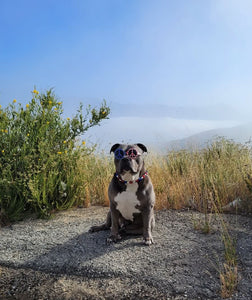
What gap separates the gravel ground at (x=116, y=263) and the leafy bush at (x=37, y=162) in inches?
24.7

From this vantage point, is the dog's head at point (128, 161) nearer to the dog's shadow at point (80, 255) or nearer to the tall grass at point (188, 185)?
the dog's shadow at point (80, 255)

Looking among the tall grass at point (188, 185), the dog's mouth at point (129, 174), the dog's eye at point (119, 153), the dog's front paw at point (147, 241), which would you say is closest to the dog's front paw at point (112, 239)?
the dog's front paw at point (147, 241)

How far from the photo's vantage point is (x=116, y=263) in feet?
11.5

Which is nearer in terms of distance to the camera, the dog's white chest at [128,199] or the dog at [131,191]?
the dog at [131,191]

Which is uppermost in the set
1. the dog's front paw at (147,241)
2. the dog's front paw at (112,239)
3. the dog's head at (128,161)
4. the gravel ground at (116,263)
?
the dog's head at (128,161)

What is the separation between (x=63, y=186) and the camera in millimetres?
5395

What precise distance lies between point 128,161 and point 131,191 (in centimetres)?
42

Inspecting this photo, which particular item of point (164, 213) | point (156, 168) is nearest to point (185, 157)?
point (156, 168)

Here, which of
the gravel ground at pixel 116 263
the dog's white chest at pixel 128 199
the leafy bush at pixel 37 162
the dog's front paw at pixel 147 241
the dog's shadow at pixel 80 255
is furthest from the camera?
the leafy bush at pixel 37 162

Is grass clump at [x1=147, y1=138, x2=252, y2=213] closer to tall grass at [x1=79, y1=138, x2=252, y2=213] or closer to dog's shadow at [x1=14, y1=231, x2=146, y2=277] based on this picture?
tall grass at [x1=79, y1=138, x2=252, y2=213]

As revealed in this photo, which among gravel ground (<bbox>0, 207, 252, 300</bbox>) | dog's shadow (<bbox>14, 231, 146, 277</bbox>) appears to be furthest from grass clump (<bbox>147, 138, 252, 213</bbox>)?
dog's shadow (<bbox>14, 231, 146, 277</bbox>)

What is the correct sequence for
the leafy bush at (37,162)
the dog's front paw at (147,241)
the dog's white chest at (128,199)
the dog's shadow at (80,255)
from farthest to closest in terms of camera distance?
the leafy bush at (37,162) < the dog's front paw at (147,241) < the dog's white chest at (128,199) < the dog's shadow at (80,255)

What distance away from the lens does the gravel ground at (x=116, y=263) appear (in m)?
Result: 3.11

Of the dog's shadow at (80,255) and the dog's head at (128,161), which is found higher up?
the dog's head at (128,161)
